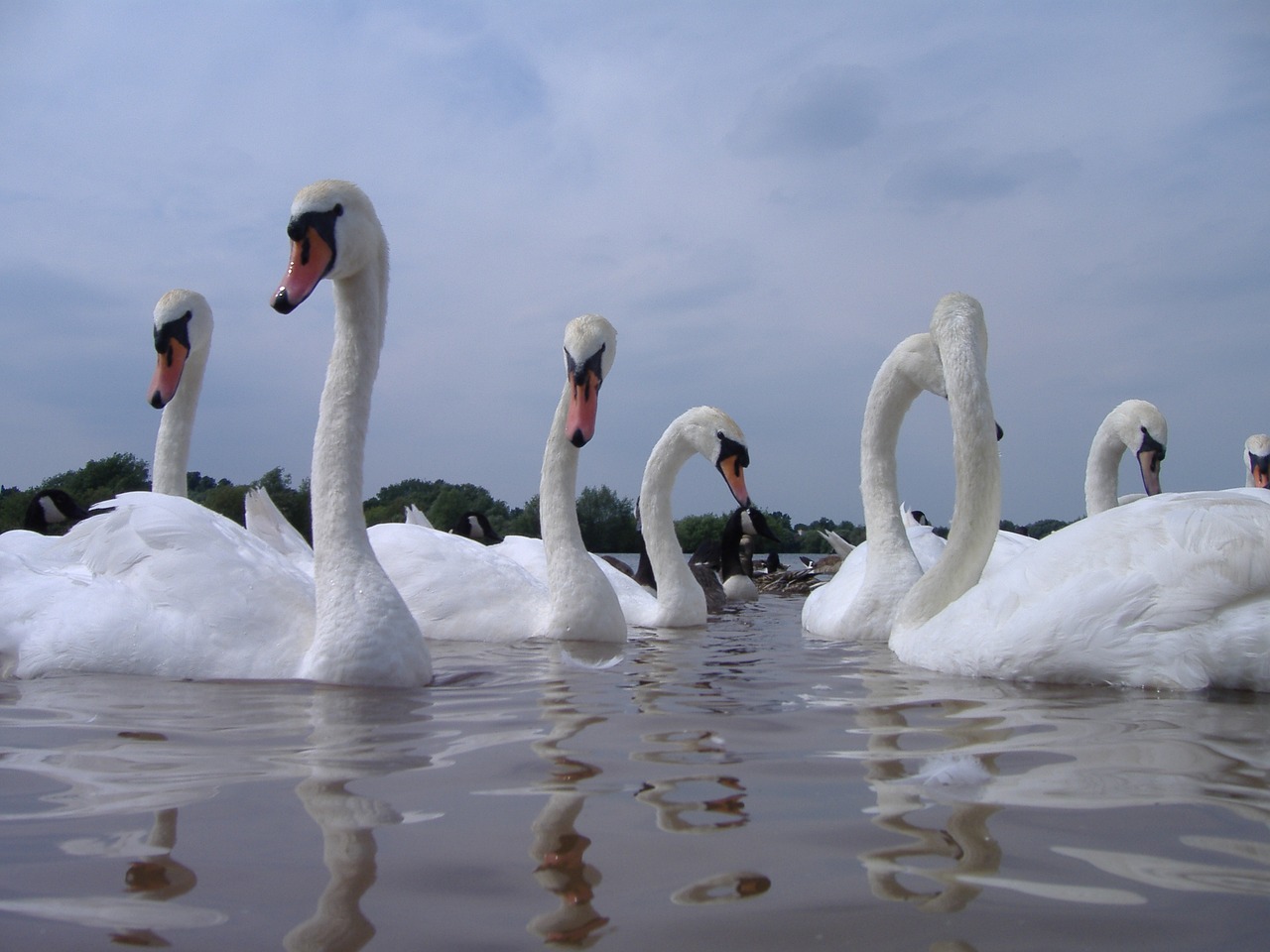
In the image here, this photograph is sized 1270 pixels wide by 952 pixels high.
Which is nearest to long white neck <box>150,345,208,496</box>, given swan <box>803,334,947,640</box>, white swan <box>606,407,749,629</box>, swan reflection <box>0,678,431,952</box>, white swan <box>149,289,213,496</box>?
white swan <box>149,289,213,496</box>

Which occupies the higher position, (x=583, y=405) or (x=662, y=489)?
(x=583, y=405)

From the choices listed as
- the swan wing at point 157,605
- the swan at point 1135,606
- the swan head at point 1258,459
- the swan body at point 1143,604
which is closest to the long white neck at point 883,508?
the swan at point 1135,606

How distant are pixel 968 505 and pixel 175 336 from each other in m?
5.84

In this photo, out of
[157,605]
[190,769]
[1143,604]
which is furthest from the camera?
[157,605]

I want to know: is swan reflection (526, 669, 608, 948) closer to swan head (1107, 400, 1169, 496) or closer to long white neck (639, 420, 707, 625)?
long white neck (639, 420, 707, 625)

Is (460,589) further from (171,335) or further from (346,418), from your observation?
(171,335)

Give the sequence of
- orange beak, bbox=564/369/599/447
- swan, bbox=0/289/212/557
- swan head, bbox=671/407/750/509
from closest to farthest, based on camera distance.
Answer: orange beak, bbox=564/369/599/447 < swan, bbox=0/289/212/557 < swan head, bbox=671/407/750/509

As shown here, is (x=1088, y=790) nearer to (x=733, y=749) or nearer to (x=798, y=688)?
(x=733, y=749)

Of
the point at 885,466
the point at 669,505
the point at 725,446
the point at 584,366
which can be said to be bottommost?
the point at 669,505

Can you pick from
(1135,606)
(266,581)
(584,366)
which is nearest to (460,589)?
(584,366)

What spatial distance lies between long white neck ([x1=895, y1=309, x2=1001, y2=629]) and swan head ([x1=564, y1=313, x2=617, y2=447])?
2.44 m

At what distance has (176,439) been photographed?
8.80m

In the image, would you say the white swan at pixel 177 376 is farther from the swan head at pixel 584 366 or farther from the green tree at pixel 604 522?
the green tree at pixel 604 522

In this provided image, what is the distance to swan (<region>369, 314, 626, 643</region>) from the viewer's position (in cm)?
753
